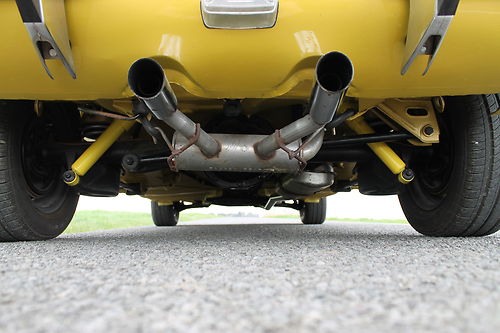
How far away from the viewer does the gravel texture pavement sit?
0.49 metres

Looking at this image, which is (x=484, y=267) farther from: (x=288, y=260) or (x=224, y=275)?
(x=224, y=275)

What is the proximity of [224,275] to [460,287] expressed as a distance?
1.45ft

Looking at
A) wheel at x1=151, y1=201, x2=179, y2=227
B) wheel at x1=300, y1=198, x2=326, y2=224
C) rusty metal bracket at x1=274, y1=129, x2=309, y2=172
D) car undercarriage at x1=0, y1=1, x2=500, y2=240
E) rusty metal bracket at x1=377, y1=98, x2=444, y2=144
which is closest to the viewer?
car undercarriage at x1=0, y1=1, x2=500, y2=240

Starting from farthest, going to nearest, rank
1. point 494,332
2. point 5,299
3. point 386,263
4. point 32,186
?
1. point 32,186
2. point 386,263
3. point 5,299
4. point 494,332

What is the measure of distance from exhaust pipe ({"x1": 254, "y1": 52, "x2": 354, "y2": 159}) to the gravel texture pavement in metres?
0.37

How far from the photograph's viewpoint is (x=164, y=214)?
3.80 m

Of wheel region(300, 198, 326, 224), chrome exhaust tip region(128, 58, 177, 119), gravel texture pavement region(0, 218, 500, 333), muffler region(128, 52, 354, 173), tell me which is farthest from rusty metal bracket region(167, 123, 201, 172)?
wheel region(300, 198, 326, 224)

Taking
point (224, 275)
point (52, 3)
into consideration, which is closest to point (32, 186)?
point (52, 3)

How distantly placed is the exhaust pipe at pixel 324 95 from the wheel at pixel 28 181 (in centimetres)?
97

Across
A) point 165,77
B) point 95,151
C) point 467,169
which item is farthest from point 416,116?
point 95,151

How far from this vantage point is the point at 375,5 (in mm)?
1048

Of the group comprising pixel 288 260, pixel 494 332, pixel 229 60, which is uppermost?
pixel 229 60

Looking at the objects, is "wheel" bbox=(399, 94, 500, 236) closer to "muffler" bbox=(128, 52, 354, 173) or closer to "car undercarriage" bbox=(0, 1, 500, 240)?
"car undercarriage" bbox=(0, 1, 500, 240)

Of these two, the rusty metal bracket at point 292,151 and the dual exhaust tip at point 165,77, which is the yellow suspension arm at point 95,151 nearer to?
the dual exhaust tip at point 165,77
